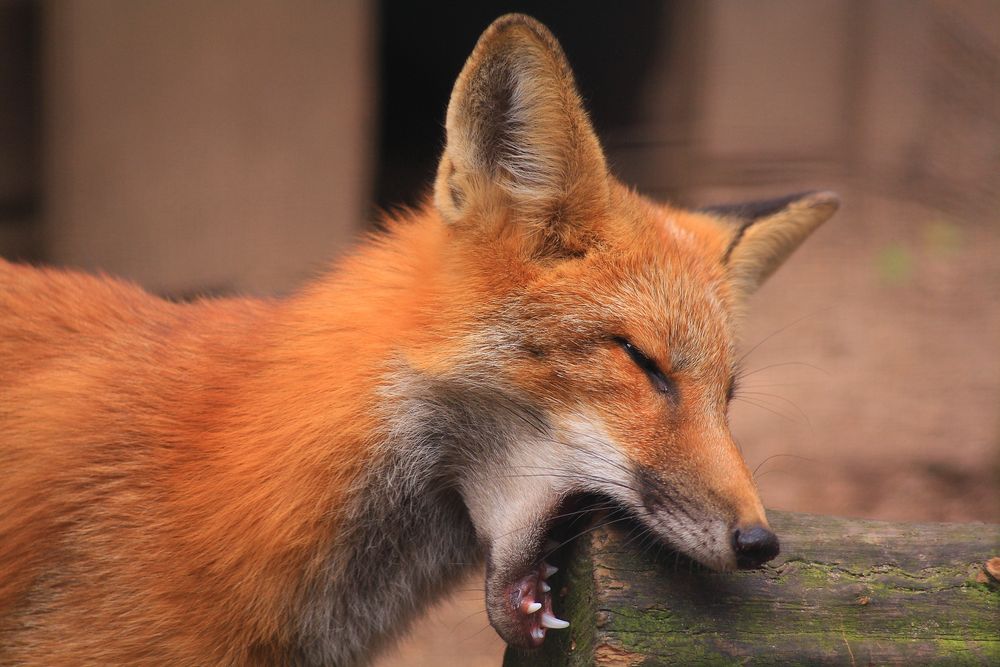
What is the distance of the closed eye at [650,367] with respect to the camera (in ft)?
9.47

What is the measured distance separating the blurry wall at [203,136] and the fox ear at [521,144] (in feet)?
13.9

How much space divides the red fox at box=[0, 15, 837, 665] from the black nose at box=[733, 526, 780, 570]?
138mm

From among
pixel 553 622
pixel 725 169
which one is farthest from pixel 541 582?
pixel 725 169

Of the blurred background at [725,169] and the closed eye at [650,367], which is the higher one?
the closed eye at [650,367]

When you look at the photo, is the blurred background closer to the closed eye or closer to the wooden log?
the closed eye

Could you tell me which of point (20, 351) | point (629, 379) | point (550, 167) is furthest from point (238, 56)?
point (629, 379)

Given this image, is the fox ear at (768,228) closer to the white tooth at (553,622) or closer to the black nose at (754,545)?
the black nose at (754,545)

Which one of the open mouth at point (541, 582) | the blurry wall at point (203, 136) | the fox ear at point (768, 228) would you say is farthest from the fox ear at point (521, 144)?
the blurry wall at point (203, 136)

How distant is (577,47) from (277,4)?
485cm

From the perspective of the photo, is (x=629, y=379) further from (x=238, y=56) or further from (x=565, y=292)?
(x=238, y=56)

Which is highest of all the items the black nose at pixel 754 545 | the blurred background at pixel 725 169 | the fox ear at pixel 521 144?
the fox ear at pixel 521 144

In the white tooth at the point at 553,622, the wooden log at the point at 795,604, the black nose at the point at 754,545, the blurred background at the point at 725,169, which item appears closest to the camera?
the black nose at the point at 754,545

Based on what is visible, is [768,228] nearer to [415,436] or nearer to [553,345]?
[553,345]

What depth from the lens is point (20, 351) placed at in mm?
3393
